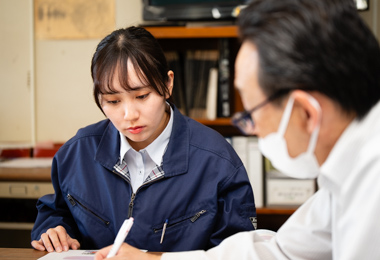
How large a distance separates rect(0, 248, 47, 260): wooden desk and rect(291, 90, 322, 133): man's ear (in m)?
0.74

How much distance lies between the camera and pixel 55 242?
3.75 ft

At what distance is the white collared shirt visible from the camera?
1.27m

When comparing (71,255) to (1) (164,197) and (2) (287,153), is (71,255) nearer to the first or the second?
(1) (164,197)

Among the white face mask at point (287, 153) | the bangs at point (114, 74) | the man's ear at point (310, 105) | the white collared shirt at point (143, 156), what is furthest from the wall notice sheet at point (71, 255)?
the man's ear at point (310, 105)

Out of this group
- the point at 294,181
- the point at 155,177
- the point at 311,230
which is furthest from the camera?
the point at 294,181

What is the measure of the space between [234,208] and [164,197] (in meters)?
0.19

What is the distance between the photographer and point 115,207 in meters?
1.23

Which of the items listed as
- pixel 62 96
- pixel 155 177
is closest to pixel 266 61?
pixel 155 177

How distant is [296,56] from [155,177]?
0.64 meters

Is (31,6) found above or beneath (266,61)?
above

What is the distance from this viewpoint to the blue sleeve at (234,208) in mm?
1195

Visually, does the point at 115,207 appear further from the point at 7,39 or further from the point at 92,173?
the point at 7,39

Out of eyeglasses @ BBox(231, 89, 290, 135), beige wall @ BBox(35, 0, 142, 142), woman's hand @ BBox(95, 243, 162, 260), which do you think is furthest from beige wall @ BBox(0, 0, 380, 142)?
eyeglasses @ BBox(231, 89, 290, 135)

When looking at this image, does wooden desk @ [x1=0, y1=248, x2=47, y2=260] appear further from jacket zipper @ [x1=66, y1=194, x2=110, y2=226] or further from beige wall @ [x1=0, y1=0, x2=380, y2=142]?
beige wall @ [x1=0, y1=0, x2=380, y2=142]
